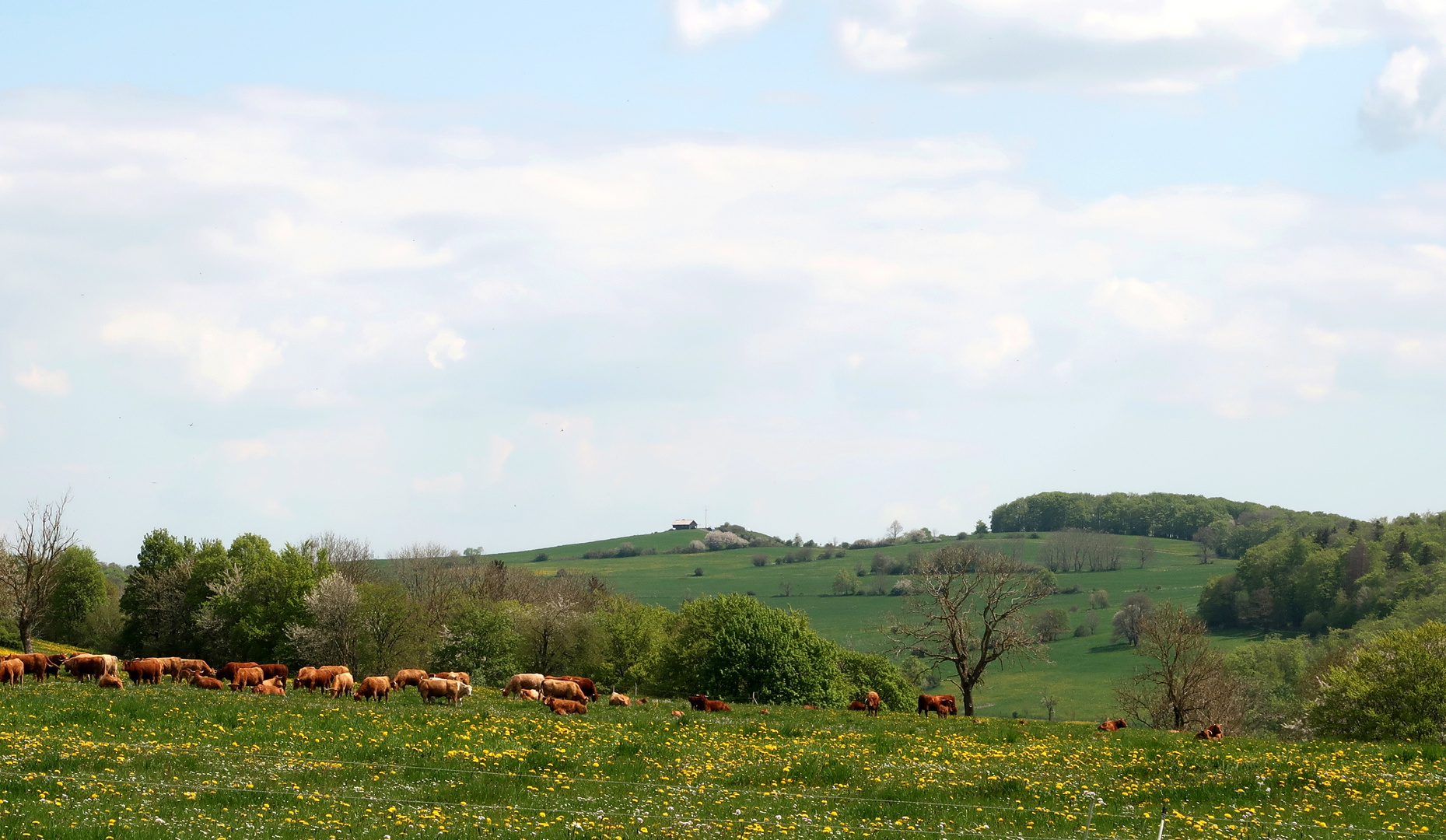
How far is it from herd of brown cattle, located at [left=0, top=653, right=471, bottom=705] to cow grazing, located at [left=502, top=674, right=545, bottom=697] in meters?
2.11

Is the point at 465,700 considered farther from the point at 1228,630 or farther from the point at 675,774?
the point at 1228,630

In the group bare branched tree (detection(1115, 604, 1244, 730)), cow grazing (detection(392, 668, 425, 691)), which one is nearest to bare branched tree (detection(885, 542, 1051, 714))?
bare branched tree (detection(1115, 604, 1244, 730))

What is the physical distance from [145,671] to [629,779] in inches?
1110

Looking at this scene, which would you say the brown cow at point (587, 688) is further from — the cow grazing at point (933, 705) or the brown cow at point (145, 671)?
the brown cow at point (145, 671)

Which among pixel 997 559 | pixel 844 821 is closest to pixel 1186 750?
pixel 844 821

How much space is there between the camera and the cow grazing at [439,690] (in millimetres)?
35875

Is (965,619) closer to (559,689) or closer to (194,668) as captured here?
(559,689)

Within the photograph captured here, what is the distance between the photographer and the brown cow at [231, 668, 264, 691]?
39094 millimetres

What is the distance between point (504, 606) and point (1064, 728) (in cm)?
6529

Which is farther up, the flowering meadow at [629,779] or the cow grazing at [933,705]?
the flowering meadow at [629,779]

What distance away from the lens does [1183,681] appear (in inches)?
2768

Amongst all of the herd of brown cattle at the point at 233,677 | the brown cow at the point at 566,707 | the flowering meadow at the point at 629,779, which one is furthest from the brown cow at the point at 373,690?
the brown cow at the point at 566,707

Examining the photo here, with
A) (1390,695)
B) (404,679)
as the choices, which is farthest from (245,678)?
(1390,695)

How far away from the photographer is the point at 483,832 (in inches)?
641
